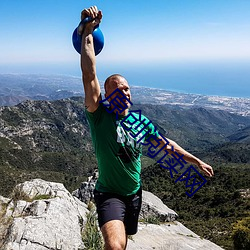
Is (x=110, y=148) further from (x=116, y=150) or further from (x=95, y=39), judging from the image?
(x=95, y=39)

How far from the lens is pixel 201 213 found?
4772cm

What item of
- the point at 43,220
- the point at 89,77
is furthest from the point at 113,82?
the point at 43,220

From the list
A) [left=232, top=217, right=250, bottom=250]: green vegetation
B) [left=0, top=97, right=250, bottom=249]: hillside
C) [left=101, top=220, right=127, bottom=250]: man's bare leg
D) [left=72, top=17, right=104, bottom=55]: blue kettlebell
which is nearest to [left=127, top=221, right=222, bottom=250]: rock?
[left=101, top=220, right=127, bottom=250]: man's bare leg

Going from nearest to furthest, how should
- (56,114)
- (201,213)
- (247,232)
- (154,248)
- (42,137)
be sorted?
(154,248), (247,232), (201,213), (42,137), (56,114)

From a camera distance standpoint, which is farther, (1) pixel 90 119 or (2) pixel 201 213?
(2) pixel 201 213

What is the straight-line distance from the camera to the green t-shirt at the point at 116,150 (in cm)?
356

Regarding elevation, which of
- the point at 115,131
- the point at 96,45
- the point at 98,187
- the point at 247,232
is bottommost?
the point at 247,232

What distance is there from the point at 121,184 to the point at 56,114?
197 metres

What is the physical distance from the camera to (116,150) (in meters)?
3.57

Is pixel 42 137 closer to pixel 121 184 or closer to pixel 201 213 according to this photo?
pixel 201 213

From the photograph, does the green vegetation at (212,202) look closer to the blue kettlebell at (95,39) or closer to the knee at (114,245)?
the knee at (114,245)

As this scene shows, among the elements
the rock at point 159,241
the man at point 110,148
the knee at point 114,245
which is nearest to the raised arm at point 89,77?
the man at point 110,148

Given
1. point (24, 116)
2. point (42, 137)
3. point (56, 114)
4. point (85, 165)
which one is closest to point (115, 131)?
point (85, 165)

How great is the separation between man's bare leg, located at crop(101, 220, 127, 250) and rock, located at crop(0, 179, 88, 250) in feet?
10.5
